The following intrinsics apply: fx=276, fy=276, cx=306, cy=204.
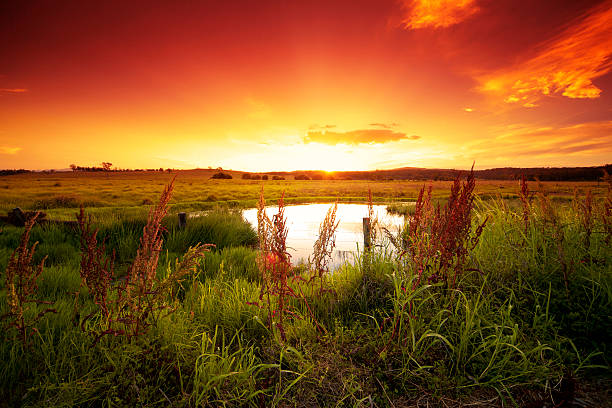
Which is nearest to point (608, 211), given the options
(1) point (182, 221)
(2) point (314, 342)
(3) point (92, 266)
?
(2) point (314, 342)

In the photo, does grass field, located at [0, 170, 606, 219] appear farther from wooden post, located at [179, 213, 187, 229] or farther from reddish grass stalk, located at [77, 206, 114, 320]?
wooden post, located at [179, 213, 187, 229]

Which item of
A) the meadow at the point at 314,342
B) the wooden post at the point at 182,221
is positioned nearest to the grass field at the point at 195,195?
the meadow at the point at 314,342

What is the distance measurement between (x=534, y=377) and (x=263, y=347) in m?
2.66

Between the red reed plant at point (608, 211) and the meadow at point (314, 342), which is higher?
the red reed plant at point (608, 211)

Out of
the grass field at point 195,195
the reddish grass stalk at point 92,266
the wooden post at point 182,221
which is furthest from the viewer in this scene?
the grass field at point 195,195

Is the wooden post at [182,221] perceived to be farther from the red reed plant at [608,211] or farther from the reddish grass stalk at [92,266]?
the red reed plant at [608,211]

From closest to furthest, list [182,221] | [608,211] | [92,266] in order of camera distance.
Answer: [92,266], [608,211], [182,221]

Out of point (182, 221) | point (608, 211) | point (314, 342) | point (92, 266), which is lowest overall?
point (314, 342)

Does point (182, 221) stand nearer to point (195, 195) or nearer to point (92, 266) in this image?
point (92, 266)

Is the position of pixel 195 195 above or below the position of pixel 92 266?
below

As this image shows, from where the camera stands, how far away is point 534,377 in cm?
261

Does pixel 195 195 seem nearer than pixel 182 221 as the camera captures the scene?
No

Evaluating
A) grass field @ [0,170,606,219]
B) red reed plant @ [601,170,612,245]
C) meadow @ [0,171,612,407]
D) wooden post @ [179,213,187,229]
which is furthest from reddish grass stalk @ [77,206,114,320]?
wooden post @ [179,213,187,229]

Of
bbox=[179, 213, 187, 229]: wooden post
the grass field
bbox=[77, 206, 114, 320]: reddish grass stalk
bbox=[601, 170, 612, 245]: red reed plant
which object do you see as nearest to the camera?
bbox=[77, 206, 114, 320]: reddish grass stalk
